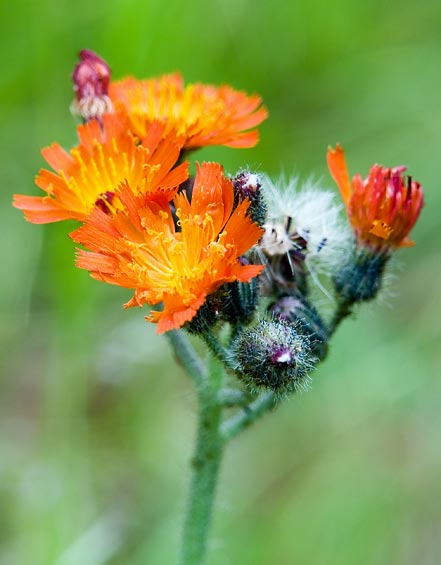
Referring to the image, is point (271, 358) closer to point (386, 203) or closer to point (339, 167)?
point (386, 203)

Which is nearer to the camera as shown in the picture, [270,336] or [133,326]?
[270,336]

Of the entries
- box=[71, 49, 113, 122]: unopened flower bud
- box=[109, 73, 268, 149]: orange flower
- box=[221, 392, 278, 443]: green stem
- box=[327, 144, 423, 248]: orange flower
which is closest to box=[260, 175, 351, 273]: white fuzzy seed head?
box=[327, 144, 423, 248]: orange flower

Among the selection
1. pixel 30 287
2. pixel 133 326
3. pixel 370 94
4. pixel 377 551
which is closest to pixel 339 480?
pixel 377 551

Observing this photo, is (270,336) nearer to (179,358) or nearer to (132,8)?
(179,358)

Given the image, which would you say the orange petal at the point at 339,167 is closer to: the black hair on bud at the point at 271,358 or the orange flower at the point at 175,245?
the orange flower at the point at 175,245

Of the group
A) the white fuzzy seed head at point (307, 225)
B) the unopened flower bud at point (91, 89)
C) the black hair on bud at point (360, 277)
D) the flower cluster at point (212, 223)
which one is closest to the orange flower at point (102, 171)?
the flower cluster at point (212, 223)

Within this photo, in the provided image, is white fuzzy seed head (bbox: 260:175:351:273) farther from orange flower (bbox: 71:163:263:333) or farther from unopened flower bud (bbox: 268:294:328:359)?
orange flower (bbox: 71:163:263:333)
